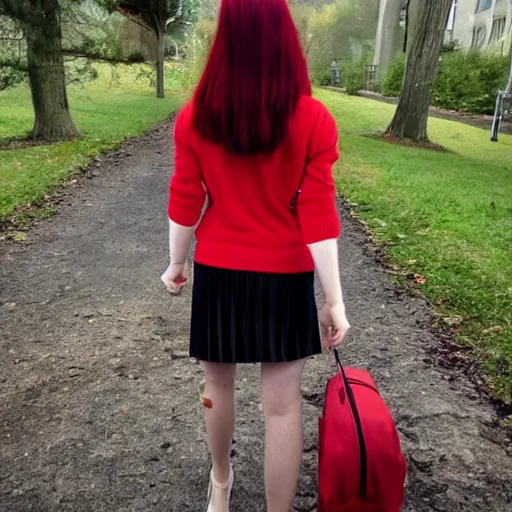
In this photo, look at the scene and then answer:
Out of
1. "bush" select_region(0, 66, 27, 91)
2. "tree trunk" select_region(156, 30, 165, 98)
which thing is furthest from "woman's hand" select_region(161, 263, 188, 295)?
"tree trunk" select_region(156, 30, 165, 98)

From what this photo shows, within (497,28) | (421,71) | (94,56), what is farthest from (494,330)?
(497,28)

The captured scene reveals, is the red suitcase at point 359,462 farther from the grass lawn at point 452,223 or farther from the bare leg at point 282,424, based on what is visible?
the grass lawn at point 452,223

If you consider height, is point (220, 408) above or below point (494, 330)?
above

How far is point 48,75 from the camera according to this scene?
1031 centimetres

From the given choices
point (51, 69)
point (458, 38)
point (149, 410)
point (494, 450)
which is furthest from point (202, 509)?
point (458, 38)

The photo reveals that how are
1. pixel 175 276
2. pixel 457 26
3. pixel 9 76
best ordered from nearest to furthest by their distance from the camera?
1. pixel 175 276
2. pixel 9 76
3. pixel 457 26

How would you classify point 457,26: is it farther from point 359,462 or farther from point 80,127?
point 359,462

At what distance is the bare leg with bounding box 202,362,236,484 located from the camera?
6.35 ft

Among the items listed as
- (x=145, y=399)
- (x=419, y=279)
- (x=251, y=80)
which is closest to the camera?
(x=251, y=80)

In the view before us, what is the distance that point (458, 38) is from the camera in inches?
1368

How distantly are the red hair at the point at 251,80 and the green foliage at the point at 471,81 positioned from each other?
23139mm

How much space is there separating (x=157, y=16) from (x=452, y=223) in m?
17.1

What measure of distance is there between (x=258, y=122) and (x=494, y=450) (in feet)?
6.27

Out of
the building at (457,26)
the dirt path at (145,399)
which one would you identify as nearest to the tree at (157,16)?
the building at (457,26)
